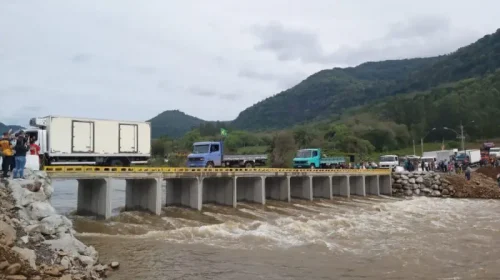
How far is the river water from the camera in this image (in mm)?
13109

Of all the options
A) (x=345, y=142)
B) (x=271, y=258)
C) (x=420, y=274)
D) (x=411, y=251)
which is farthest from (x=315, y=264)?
(x=345, y=142)

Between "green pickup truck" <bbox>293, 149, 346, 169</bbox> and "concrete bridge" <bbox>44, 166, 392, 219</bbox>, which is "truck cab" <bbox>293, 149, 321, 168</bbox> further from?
"concrete bridge" <bbox>44, 166, 392, 219</bbox>

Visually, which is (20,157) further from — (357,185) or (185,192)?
(357,185)

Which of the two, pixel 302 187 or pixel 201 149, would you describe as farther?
pixel 302 187

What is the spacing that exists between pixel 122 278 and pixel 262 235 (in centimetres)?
847

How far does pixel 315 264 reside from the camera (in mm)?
A: 14203

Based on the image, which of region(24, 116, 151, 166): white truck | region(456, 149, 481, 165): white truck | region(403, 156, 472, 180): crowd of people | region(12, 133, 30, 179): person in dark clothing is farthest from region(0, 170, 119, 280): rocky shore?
region(456, 149, 481, 165): white truck

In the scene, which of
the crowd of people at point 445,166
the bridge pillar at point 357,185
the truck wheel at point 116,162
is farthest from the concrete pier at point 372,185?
the truck wheel at point 116,162

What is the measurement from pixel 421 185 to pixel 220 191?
1078 inches

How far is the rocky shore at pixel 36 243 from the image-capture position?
941cm

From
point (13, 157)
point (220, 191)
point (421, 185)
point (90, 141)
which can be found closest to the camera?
point (13, 157)

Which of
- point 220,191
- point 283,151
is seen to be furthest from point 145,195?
point 283,151

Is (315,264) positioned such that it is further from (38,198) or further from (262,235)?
(38,198)

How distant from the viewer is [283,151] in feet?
266
